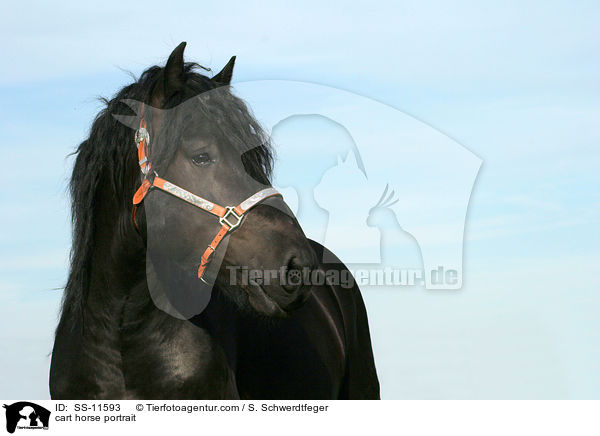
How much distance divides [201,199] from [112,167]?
77cm

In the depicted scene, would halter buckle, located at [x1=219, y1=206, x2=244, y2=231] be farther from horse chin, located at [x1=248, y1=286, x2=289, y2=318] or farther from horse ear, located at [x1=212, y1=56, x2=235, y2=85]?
horse ear, located at [x1=212, y1=56, x2=235, y2=85]

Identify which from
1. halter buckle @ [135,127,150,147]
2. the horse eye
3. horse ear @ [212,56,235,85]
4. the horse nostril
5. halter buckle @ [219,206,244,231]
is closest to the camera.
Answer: the horse nostril

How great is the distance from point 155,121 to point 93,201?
72 centimetres

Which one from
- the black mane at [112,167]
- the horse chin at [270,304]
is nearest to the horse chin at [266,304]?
the horse chin at [270,304]

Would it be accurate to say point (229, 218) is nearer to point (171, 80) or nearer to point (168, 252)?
point (168, 252)

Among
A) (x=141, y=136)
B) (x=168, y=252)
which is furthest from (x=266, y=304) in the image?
(x=141, y=136)

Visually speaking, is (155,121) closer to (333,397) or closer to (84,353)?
(84,353)

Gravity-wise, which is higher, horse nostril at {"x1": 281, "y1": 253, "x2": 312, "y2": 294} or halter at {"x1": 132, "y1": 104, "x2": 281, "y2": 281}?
halter at {"x1": 132, "y1": 104, "x2": 281, "y2": 281}

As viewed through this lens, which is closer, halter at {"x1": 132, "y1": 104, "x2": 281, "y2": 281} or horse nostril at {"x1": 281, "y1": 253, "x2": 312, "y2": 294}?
horse nostril at {"x1": 281, "y1": 253, "x2": 312, "y2": 294}

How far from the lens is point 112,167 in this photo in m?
4.79

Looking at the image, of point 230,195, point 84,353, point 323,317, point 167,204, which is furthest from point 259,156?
point 323,317
